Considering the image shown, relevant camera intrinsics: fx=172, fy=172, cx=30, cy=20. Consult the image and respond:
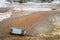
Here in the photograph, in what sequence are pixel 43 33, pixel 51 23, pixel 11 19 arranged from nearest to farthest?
1. pixel 43 33
2. pixel 51 23
3. pixel 11 19

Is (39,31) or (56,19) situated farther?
(56,19)

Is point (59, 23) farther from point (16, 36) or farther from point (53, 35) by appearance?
point (16, 36)

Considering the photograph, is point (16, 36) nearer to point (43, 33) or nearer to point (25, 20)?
point (43, 33)

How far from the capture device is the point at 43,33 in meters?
1.62

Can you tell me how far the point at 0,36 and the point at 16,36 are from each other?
0.48ft

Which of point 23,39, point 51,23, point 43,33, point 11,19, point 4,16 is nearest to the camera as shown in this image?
point 23,39

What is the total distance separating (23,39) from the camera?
1.50 meters

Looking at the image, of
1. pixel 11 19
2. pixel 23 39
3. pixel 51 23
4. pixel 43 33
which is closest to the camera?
pixel 23 39

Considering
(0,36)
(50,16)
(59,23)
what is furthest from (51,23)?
(0,36)

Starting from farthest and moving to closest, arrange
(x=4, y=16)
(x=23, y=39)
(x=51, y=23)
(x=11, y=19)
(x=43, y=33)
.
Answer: (x=4, y=16), (x=11, y=19), (x=51, y=23), (x=43, y=33), (x=23, y=39)

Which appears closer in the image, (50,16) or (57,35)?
(57,35)

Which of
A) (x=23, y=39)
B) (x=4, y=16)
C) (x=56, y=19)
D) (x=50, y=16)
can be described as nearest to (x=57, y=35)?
(x=23, y=39)

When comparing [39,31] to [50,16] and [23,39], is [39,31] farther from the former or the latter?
[50,16]

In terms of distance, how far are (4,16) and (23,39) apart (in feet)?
2.49
